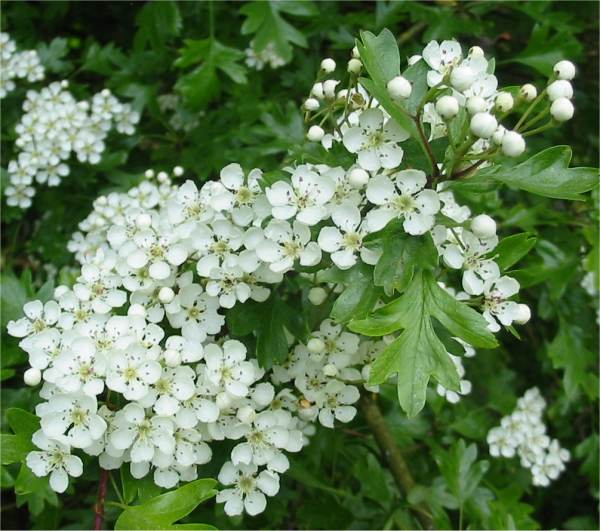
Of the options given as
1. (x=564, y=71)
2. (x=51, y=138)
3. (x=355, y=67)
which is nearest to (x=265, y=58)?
(x=51, y=138)

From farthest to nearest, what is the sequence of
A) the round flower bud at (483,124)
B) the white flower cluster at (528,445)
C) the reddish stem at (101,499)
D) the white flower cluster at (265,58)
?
the white flower cluster at (265,58)
the white flower cluster at (528,445)
the reddish stem at (101,499)
the round flower bud at (483,124)

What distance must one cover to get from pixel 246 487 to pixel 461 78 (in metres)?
1.04

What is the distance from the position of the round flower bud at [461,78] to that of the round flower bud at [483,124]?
8 centimetres

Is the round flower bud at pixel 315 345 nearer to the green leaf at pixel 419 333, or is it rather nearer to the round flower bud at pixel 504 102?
the green leaf at pixel 419 333

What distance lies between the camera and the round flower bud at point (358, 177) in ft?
4.80

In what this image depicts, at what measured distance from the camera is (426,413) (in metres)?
2.93

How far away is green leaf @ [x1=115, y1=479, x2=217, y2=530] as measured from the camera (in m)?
1.52

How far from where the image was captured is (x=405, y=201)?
1.44 m

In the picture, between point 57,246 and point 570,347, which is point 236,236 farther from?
point 570,347

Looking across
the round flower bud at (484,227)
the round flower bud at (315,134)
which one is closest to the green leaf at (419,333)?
the round flower bud at (484,227)

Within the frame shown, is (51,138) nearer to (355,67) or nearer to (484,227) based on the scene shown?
(355,67)

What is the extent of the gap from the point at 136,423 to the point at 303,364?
42cm

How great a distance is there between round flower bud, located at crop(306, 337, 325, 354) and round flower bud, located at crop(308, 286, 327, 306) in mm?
106

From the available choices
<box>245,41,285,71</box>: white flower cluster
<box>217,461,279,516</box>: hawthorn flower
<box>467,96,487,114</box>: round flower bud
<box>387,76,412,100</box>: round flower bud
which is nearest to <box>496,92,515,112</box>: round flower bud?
<box>467,96,487,114</box>: round flower bud
